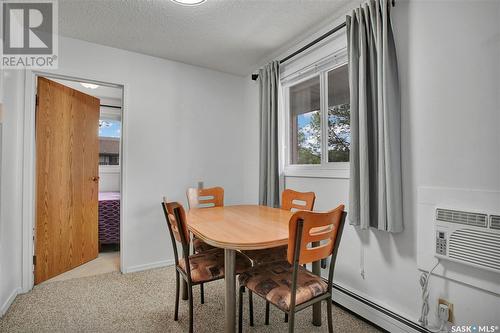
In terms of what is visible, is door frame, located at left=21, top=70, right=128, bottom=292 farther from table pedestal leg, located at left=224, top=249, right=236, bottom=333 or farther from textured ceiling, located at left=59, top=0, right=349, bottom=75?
table pedestal leg, located at left=224, top=249, right=236, bottom=333

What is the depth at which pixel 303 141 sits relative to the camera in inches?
107

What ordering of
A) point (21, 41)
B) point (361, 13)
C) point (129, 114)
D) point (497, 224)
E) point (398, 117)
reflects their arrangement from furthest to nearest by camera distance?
1. point (129, 114)
2. point (21, 41)
3. point (361, 13)
4. point (398, 117)
5. point (497, 224)

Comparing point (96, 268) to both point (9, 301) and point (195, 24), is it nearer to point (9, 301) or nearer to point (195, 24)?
point (9, 301)

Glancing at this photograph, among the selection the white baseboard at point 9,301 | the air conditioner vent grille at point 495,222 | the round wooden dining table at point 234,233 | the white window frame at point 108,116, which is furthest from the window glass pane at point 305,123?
the white window frame at point 108,116

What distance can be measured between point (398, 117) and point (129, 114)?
2593 millimetres

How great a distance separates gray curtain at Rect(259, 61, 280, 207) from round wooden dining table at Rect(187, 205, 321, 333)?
0.67 metres

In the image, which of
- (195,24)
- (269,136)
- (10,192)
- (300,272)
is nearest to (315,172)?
(269,136)

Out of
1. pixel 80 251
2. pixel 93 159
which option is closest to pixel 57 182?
pixel 93 159

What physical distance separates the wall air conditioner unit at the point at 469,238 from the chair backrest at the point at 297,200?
898 mm

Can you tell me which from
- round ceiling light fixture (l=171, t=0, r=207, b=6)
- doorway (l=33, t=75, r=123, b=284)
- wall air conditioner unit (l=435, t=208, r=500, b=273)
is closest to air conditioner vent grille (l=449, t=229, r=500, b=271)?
wall air conditioner unit (l=435, t=208, r=500, b=273)

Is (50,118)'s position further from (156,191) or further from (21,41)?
(156,191)

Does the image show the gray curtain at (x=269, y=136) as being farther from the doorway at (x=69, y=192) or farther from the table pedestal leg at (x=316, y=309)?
the doorway at (x=69, y=192)

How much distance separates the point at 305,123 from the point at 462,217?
1.62 meters

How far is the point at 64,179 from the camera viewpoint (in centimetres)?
277
